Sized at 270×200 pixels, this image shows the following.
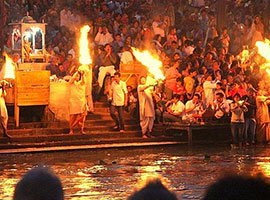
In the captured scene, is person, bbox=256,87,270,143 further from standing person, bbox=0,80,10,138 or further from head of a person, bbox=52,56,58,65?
standing person, bbox=0,80,10,138

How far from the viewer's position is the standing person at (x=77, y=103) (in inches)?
840

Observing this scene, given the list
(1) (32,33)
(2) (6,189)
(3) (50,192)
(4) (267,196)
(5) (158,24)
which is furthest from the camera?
(5) (158,24)

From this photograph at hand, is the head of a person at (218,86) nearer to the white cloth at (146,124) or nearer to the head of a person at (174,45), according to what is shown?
the white cloth at (146,124)

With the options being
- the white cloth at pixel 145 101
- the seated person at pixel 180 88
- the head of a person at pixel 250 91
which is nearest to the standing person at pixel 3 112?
the white cloth at pixel 145 101

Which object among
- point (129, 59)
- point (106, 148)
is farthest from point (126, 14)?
point (106, 148)

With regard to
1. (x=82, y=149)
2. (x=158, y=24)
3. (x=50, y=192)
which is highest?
(x=158, y=24)

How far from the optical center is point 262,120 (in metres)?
22.7

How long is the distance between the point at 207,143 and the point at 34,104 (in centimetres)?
486

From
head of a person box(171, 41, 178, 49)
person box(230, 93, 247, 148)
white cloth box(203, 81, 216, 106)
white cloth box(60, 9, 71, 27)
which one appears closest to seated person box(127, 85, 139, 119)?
white cloth box(203, 81, 216, 106)

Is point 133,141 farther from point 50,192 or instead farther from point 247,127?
point 50,192

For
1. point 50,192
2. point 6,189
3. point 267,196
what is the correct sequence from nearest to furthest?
point 267,196, point 50,192, point 6,189

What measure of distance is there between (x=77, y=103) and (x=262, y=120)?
5262mm

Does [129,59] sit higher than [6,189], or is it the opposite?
[129,59]

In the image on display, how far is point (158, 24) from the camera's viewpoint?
84.6 ft
